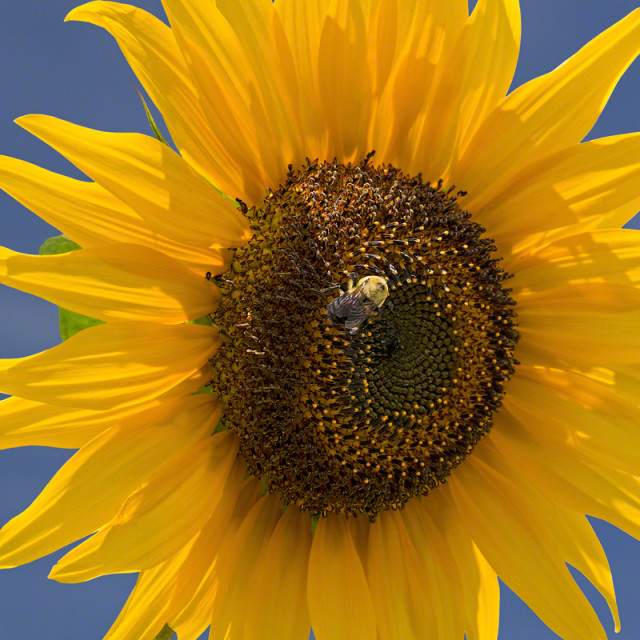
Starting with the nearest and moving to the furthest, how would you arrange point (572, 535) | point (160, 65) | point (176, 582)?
point (160, 65) → point (176, 582) → point (572, 535)

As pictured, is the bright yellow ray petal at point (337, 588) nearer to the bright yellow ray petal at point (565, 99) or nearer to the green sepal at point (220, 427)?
the green sepal at point (220, 427)

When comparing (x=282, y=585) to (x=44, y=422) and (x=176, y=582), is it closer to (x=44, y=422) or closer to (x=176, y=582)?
(x=176, y=582)

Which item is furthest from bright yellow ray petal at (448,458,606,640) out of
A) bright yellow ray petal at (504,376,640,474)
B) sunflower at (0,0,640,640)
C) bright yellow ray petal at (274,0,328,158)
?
bright yellow ray petal at (274,0,328,158)

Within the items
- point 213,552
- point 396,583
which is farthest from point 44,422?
point 396,583

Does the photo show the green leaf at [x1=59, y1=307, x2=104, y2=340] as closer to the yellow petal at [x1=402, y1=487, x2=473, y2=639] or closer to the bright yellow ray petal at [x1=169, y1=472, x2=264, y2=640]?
the bright yellow ray petal at [x1=169, y1=472, x2=264, y2=640]

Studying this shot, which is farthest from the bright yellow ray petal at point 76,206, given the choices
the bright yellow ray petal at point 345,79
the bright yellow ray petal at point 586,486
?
the bright yellow ray petal at point 586,486
